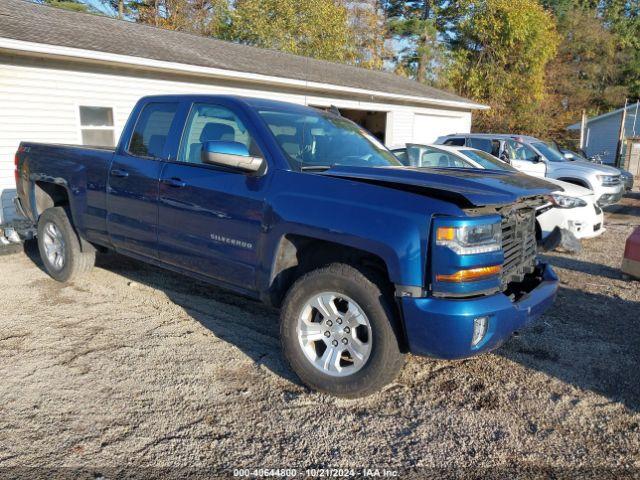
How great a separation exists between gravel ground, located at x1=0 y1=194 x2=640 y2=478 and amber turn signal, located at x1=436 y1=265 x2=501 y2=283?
929mm

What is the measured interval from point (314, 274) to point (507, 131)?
1315 inches

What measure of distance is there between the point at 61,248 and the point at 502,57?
30.8 m

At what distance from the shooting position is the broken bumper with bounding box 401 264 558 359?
2.94 m

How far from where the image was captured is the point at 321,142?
13.6 ft

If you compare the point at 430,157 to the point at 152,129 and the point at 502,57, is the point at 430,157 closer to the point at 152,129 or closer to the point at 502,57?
the point at 152,129

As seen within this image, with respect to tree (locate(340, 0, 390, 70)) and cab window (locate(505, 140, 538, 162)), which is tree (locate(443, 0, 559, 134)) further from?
cab window (locate(505, 140, 538, 162))

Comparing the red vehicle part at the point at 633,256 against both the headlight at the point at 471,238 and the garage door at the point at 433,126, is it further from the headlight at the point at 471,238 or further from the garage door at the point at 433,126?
the garage door at the point at 433,126

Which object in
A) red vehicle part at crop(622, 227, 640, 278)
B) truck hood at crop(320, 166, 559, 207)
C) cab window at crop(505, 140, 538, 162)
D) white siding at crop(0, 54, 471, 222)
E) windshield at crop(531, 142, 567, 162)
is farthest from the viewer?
cab window at crop(505, 140, 538, 162)

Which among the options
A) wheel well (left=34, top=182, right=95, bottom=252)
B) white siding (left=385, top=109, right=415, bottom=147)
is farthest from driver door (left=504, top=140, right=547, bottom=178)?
wheel well (left=34, top=182, right=95, bottom=252)

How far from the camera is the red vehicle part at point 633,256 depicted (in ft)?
20.1

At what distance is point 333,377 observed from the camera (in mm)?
3373

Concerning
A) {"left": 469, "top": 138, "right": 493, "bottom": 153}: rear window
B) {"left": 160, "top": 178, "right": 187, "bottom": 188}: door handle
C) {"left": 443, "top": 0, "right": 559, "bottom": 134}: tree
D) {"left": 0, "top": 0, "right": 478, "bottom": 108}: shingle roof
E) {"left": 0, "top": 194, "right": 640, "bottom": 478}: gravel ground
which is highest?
{"left": 443, "top": 0, "right": 559, "bottom": 134}: tree

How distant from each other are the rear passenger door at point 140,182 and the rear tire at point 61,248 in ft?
2.95

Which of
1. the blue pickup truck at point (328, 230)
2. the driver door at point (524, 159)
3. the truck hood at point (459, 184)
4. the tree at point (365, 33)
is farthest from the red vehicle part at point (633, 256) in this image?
the tree at point (365, 33)
